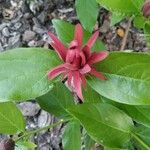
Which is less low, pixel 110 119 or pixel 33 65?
A: pixel 33 65

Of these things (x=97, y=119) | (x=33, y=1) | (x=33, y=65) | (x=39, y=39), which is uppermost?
(x=33, y=65)

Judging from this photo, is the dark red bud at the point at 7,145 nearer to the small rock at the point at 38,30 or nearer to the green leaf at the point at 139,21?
the green leaf at the point at 139,21

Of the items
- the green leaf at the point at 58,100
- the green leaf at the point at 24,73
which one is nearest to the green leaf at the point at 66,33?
the green leaf at the point at 58,100

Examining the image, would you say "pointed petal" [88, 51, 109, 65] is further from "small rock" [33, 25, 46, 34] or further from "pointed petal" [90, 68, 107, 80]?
"small rock" [33, 25, 46, 34]

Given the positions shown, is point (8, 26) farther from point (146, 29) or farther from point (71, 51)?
point (71, 51)

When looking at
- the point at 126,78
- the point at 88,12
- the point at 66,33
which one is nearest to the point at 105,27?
the point at 88,12

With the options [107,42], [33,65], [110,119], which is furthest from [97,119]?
[107,42]
